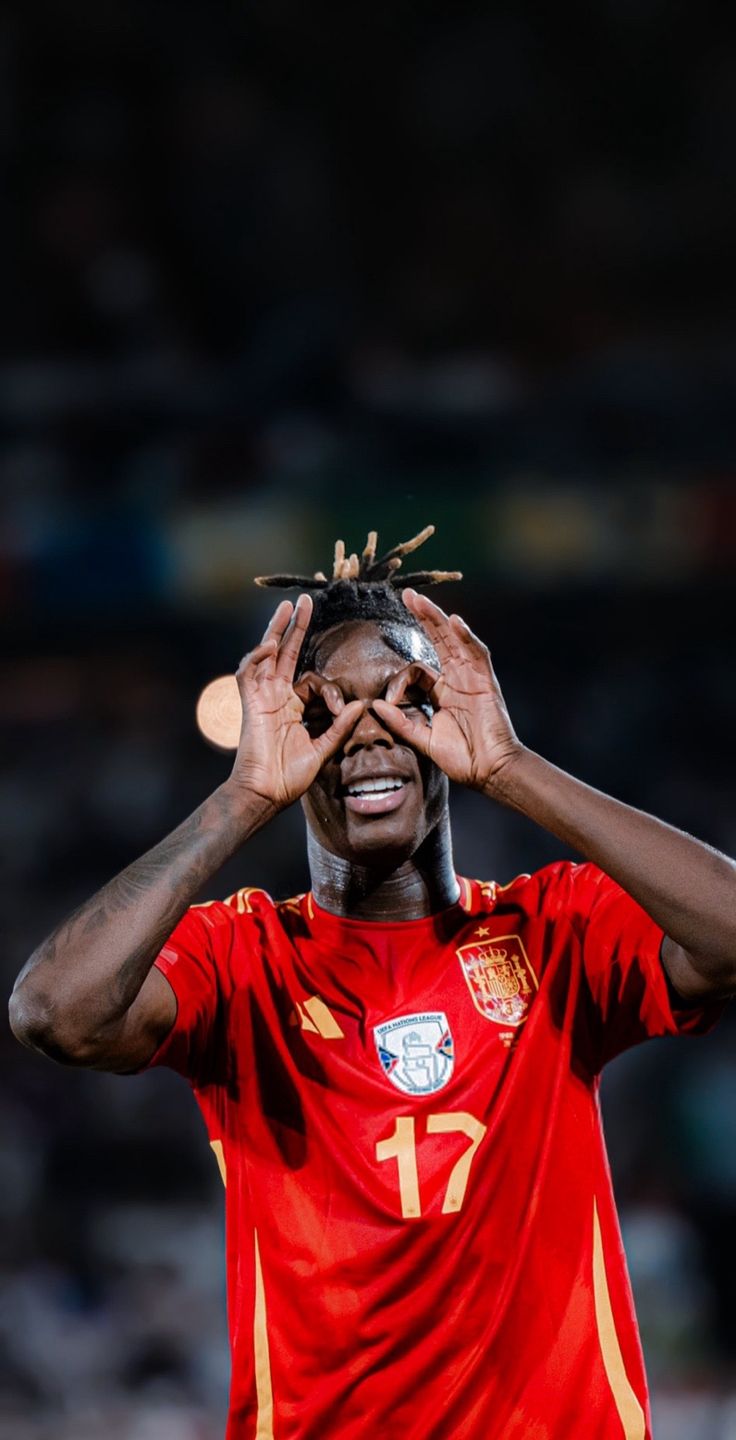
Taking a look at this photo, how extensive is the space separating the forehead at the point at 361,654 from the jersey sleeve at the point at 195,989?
0.59m

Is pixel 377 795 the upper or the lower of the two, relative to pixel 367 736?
lower

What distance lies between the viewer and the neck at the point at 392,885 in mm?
3107


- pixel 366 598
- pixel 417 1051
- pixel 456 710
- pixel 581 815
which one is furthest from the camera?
pixel 366 598

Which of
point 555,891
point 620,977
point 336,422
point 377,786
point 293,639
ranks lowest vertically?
point 620,977

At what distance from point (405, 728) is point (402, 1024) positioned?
0.59 m

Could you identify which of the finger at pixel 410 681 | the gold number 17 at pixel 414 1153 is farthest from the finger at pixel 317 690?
the gold number 17 at pixel 414 1153

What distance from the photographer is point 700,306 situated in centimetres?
1031

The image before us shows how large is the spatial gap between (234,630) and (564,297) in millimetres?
3449

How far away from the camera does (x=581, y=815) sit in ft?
9.00

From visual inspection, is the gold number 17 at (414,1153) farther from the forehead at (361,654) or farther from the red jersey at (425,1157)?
the forehead at (361,654)

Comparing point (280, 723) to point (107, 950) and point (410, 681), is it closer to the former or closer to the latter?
point (410, 681)

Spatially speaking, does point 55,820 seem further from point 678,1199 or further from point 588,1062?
point 588,1062

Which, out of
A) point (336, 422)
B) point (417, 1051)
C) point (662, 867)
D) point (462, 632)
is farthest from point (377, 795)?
point (336, 422)

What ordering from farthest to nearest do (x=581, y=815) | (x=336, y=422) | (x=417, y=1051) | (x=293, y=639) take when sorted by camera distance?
(x=336, y=422)
(x=293, y=639)
(x=417, y=1051)
(x=581, y=815)
